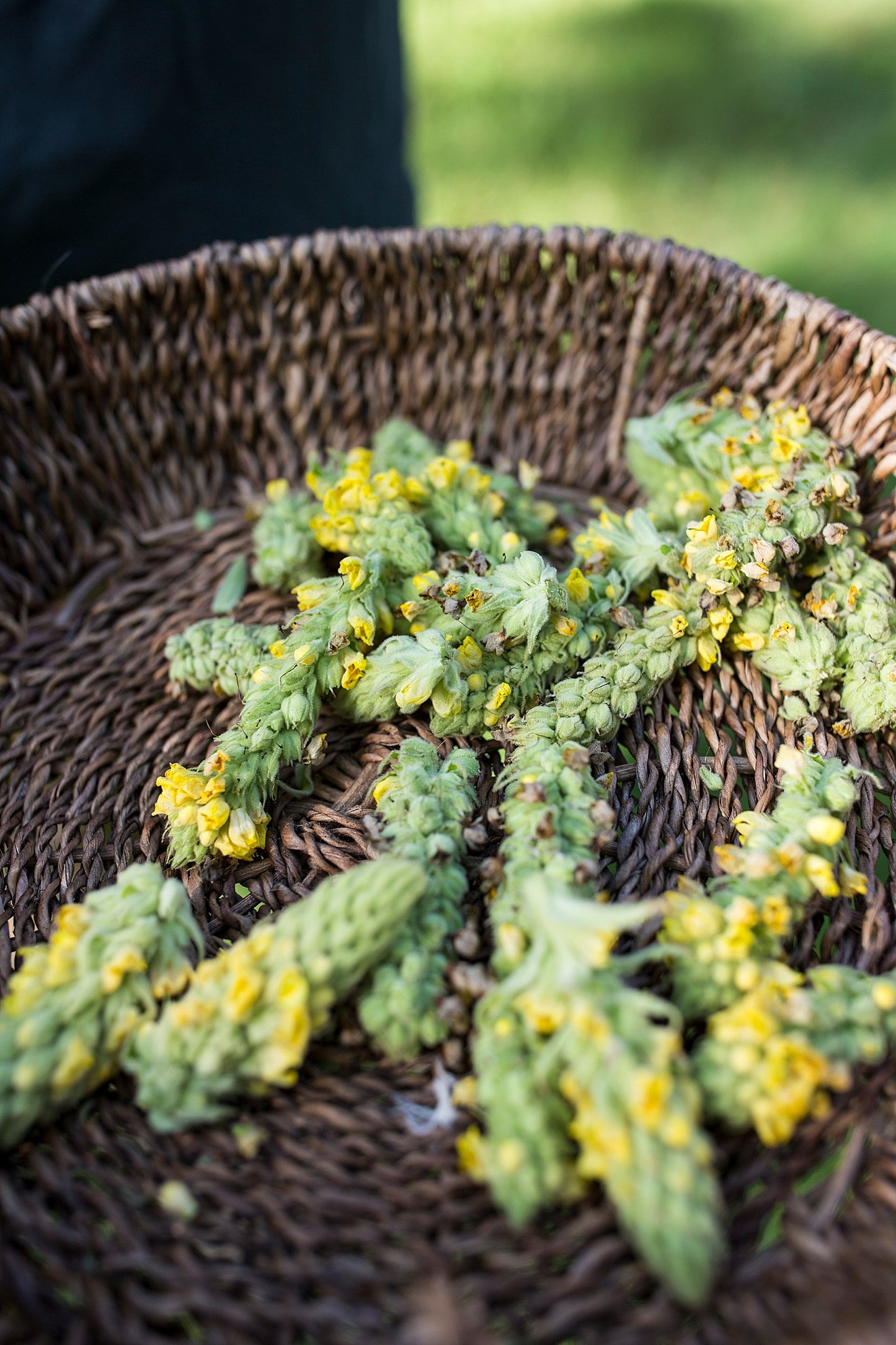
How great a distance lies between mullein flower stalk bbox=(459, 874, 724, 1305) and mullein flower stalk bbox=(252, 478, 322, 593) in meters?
0.76

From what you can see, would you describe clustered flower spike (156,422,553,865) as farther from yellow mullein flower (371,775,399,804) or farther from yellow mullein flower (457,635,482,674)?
yellow mullein flower (371,775,399,804)

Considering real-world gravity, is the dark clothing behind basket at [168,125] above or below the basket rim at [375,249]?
above

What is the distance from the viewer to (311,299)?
1.89 metres

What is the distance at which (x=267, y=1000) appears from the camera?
1029 millimetres

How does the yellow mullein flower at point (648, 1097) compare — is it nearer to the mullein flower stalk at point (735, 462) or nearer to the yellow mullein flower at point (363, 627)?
the yellow mullein flower at point (363, 627)

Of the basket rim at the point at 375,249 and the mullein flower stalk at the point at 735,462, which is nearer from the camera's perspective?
the mullein flower stalk at the point at 735,462

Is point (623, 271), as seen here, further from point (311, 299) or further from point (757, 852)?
point (757, 852)

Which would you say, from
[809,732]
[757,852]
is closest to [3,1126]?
[757,852]

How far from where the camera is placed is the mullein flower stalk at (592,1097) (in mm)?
883

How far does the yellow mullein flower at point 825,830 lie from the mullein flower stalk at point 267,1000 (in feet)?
1.58

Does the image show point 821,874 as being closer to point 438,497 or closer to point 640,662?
point 640,662

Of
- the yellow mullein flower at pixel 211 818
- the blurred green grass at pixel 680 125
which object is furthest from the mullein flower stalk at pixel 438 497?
the blurred green grass at pixel 680 125

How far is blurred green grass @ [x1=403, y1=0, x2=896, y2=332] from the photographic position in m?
3.32

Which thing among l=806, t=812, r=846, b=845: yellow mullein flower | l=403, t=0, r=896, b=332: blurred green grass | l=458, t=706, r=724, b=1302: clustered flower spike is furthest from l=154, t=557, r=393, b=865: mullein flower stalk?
l=403, t=0, r=896, b=332: blurred green grass
